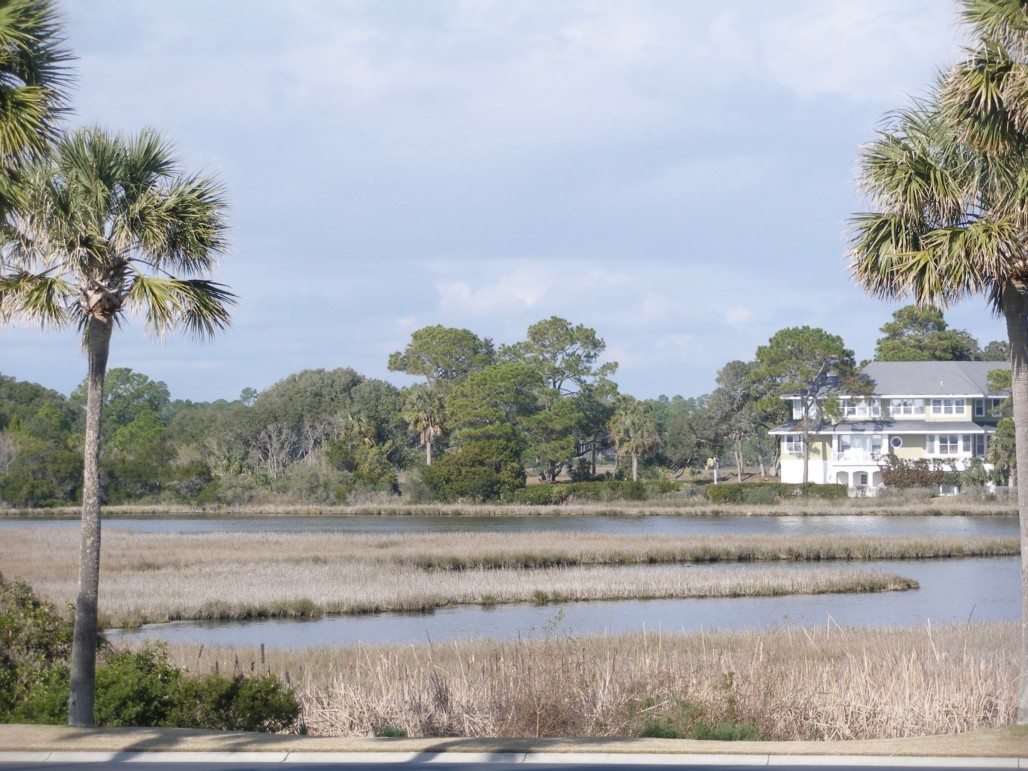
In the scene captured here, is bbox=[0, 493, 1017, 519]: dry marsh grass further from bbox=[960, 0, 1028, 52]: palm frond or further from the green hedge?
bbox=[960, 0, 1028, 52]: palm frond

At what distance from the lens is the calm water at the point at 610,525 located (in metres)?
59.5

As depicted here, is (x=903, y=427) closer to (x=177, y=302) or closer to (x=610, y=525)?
(x=610, y=525)

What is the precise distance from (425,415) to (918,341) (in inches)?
1787

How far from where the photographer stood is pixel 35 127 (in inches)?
504

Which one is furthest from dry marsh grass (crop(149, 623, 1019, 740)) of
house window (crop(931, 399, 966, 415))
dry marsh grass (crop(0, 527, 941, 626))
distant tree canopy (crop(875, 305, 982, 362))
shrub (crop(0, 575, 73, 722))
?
distant tree canopy (crop(875, 305, 982, 362))

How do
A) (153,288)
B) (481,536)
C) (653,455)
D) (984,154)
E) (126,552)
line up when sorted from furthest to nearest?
(653,455) → (481,536) → (126,552) → (153,288) → (984,154)

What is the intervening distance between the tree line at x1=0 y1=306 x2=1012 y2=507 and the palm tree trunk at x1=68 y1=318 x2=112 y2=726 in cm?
7099

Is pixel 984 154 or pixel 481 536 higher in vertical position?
pixel 984 154

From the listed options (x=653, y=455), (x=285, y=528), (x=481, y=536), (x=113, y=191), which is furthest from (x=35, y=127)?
(x=653, y=455)

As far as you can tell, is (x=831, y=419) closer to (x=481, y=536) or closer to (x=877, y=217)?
(x=481, y=536)

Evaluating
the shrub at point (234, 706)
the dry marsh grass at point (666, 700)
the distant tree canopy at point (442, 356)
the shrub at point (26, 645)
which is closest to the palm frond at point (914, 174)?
the dry marsh grass at point (666, 700)

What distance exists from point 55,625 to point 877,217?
12240 millimetres

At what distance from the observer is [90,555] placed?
47.4 feet

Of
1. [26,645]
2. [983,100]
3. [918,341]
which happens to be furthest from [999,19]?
[918,341]
